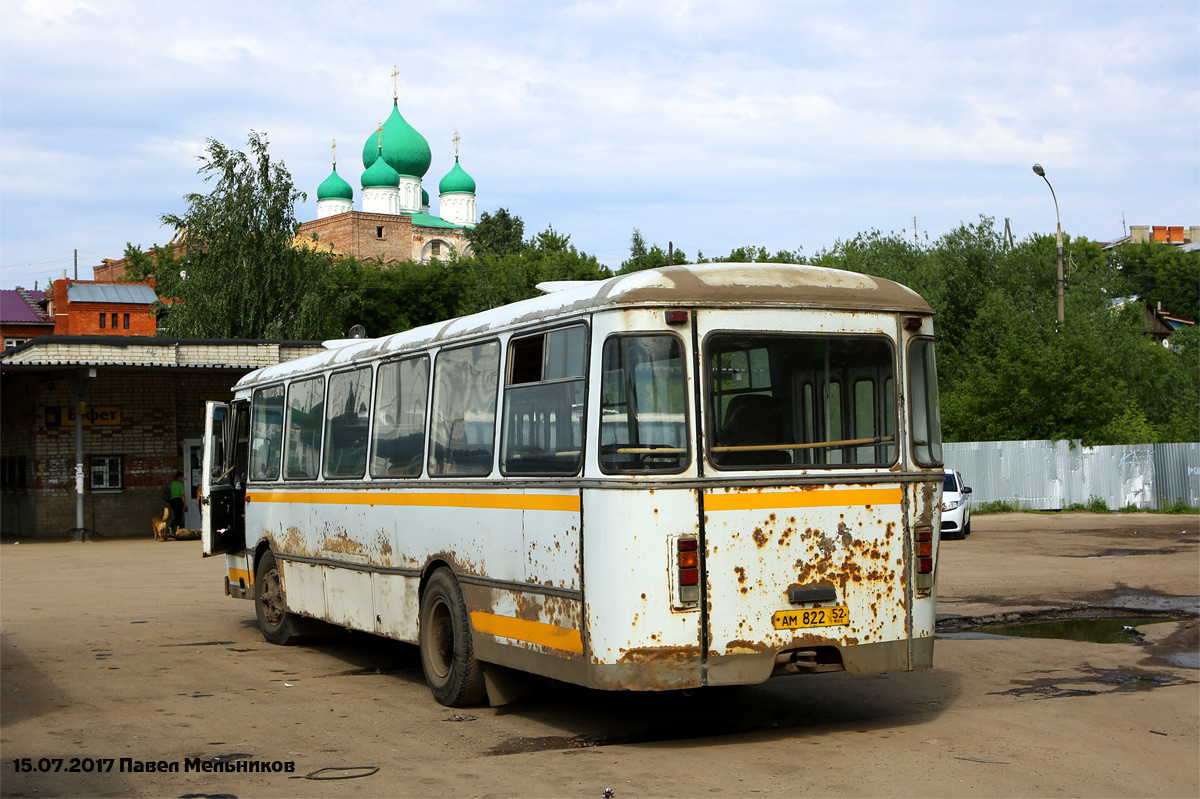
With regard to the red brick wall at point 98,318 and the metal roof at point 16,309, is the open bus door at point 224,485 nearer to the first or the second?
the red brick wall at point 98,318

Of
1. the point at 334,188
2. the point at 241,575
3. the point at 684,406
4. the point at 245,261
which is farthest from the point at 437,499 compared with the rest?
the point at 334,188

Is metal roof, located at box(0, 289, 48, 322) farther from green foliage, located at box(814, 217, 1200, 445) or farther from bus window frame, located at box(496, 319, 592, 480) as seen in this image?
bus window frame, located at box(496, 319, 592, 480)

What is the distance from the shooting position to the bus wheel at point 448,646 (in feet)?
28.8

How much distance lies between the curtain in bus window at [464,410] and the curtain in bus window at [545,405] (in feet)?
0.78

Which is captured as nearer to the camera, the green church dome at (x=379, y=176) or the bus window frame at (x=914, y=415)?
the bus window frame at (x=914, y=415)

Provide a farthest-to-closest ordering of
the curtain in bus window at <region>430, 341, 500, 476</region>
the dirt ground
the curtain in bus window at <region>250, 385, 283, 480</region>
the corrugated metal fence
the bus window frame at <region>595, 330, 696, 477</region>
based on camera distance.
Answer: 1. the corrugated metal fence
2. the curtain in bus window at <region>250, 385, 283, 480</region>
3. the curtain in bus window at <region>430, 341, 500, 476</region>
4. the bus window frame at <region>595, 330, 696, 477</region>
5. the dirt ground

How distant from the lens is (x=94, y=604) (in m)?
16.7

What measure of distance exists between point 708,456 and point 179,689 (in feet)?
16.8

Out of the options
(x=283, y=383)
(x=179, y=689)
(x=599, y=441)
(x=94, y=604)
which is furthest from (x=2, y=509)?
(x=599, y=441)

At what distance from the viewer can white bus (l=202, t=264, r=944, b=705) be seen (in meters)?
7.22

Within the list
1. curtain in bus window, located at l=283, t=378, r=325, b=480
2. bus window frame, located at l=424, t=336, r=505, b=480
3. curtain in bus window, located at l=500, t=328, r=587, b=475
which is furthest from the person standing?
curtain in bus window, located at l=500, t=328, r=587, b=475

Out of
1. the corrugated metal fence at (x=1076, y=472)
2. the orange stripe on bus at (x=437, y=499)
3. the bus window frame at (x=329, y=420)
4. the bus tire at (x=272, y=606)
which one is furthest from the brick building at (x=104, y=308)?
the bus window frame at (x=329, y=420)

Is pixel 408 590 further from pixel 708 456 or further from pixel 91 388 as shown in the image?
pixel 91 388

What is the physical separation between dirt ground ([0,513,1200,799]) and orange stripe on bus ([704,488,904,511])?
143 centimetres
